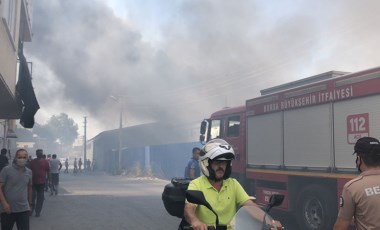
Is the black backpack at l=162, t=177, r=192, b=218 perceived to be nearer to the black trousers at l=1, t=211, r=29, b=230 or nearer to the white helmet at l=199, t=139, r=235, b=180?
the white helmet at l=199, t=139, r=235, b=180

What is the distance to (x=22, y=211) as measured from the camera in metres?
4.93

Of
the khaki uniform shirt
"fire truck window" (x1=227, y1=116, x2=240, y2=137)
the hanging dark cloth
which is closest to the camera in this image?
the khaki uniform shirt

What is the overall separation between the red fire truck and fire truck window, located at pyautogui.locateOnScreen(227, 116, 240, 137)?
13cm

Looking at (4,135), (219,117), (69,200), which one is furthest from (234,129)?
(4,135)

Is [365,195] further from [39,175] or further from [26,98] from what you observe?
[39,175]

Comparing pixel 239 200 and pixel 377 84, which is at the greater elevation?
pixel 377 84

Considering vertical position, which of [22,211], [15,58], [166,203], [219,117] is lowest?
[22,211]

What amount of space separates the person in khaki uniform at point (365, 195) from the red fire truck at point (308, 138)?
376 centimetres

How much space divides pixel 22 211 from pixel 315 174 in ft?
14.9

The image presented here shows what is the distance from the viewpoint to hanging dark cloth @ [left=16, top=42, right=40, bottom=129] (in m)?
7.51

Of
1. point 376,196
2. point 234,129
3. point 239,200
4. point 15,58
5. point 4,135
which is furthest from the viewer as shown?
point 4,135

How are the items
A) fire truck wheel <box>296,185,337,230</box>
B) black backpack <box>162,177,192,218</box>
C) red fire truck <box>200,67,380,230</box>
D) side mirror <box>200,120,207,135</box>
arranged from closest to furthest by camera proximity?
black backpack <box>162,177,192,218</box>
red fire truck <box>200,67,380,230</box>
fire truck wheel <box>296,185,337,230</box>
side mirror <box>200,120,207,135</box>

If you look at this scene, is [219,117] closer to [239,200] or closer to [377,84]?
[377,84]

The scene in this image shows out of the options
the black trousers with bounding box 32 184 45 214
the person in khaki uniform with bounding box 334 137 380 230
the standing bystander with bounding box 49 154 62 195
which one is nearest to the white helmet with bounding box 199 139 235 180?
the person in khaki uniform with bounding box 334 137 380 230
